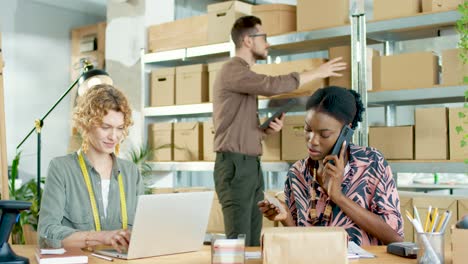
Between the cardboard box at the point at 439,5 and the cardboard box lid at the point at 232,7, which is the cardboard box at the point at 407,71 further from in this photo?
the cardboard box lid at the point at 232,7

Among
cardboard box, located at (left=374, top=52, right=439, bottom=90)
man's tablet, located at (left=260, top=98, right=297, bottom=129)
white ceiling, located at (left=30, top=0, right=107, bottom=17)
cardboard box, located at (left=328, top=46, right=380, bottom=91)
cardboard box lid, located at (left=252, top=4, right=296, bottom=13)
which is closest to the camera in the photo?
cardboard box, located at (left=374, top=52, right=439, bottom=90)

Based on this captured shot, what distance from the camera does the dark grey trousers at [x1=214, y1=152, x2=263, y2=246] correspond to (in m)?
3.91

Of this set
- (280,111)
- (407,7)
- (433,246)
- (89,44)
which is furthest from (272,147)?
(89,44)

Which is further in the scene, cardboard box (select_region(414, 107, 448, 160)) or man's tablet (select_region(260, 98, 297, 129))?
man's tablet (select_region(260, 98, 297, 129))

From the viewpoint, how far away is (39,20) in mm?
7293

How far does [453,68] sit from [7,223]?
9.10 ft

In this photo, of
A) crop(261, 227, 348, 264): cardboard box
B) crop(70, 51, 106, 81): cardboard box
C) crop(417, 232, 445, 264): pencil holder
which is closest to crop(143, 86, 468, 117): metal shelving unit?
crop(417, 232, 445, 264): pencil holder

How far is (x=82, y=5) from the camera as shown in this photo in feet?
24.3

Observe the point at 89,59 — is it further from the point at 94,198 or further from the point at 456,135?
the point at 94,198

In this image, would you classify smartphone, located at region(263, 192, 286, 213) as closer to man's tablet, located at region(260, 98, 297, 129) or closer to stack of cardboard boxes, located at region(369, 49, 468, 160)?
stack of cardboard boxes, located at region(369, 49, 468, 160)

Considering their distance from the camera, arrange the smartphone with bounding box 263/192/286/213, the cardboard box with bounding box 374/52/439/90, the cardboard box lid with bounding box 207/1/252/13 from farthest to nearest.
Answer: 1. the cardboard box lid with bounding box 207/1/252/13
2. the cardboard box with bounding box 374/52/439/90
3. the smartphone with bounding box 263/192/286/213

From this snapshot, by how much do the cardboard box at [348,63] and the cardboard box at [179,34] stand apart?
1.27 metres

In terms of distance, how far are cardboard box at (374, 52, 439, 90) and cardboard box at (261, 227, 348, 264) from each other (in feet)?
7.92

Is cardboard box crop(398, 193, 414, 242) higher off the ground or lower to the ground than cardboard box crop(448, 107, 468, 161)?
lower
